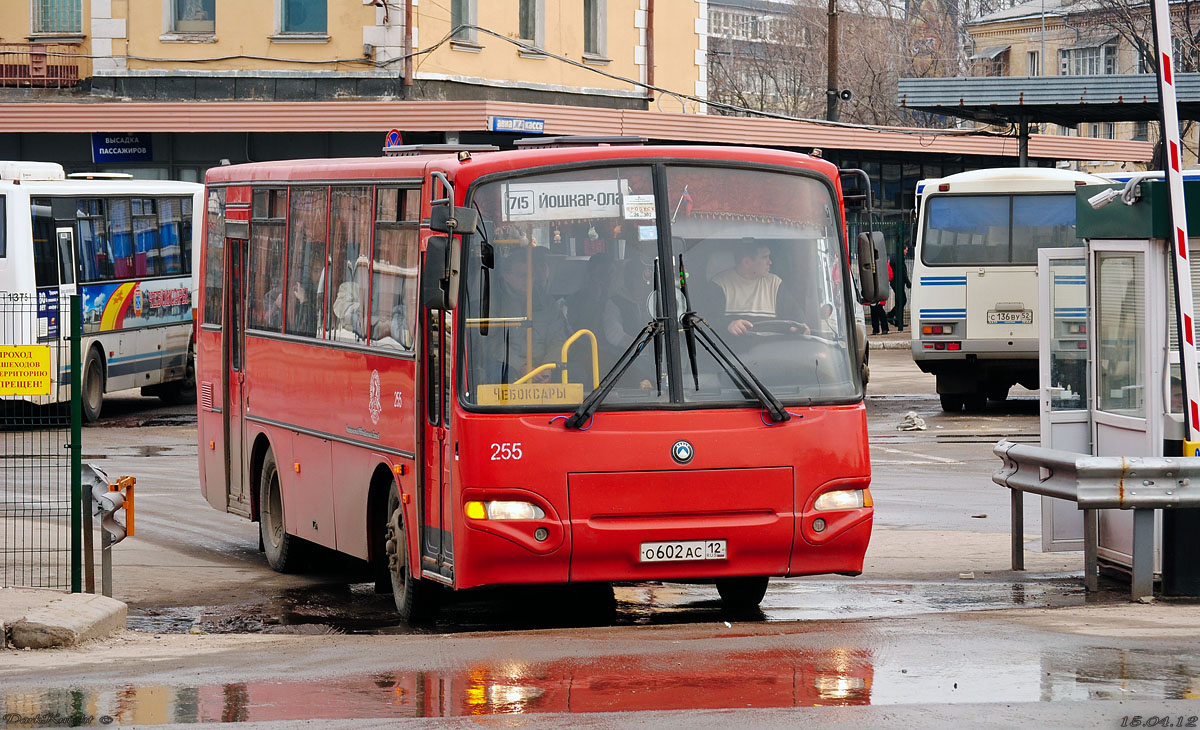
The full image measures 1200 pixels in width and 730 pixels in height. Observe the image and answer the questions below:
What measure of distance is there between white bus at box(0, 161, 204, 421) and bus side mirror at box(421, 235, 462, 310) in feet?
40.6

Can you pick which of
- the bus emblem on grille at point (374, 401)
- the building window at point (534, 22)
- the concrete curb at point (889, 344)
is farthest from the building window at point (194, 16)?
the bus emblem on grille at point (374, 401)

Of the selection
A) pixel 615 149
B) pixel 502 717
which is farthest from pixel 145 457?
pixel 502 717

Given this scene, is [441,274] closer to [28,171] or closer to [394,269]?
[394,269]

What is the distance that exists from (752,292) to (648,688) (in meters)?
2.67

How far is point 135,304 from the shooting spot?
24672mm

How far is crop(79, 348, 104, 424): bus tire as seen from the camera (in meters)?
23.4

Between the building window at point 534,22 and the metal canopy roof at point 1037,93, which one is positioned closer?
the metal canopy roof at point 1037,93

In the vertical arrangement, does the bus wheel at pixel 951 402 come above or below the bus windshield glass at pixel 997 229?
below

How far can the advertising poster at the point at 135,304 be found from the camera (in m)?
23.6

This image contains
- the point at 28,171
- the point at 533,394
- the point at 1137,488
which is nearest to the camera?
the point at 533,394

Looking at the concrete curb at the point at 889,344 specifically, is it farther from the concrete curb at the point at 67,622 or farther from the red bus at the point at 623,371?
the concrete curb at the point at 67,622

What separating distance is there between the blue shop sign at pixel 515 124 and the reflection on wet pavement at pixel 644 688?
22295 mm

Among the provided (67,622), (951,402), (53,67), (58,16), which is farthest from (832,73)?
(67,622)

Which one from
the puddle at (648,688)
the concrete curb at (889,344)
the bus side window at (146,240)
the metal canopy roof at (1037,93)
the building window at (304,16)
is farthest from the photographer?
the concrete curb at (889,344)
